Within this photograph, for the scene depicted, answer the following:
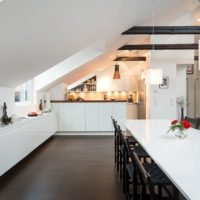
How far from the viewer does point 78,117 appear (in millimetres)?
7555

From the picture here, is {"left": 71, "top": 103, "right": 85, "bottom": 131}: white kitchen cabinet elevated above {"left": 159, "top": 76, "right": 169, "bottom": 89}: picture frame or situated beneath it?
situated beneath

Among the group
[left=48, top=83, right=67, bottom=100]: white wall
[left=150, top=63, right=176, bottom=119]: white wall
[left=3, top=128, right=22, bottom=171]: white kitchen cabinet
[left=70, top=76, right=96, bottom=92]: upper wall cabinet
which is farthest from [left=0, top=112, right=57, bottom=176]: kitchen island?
[left=70, top=76, right=96, bottom=92]: upper wall cabinet

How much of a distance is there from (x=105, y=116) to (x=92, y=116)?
1.30 ft

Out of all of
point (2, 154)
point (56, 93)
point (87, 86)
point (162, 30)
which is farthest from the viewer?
point (87, 86)

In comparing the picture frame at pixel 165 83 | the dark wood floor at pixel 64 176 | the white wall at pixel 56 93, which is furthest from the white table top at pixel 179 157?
the white wall at pixel 56 93

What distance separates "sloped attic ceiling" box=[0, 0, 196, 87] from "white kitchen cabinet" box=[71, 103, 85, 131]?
9.15 feet

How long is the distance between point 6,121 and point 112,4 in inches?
98.0

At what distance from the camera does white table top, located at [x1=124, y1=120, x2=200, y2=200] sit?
1499 mm

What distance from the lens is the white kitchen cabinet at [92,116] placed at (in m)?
7.51

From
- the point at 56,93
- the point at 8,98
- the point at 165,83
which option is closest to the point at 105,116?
the point at 56,93

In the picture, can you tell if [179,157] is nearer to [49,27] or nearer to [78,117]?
[49,27]

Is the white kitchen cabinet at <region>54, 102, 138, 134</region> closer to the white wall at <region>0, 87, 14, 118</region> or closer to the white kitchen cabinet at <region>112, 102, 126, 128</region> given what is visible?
the white kitchen cabinet at <region>112, 102, 126, 128</region>

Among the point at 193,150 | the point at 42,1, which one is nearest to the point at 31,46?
the point at 42,1

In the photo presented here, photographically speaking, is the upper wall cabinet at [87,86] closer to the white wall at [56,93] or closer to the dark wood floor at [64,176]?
the white wall at [56,93]
